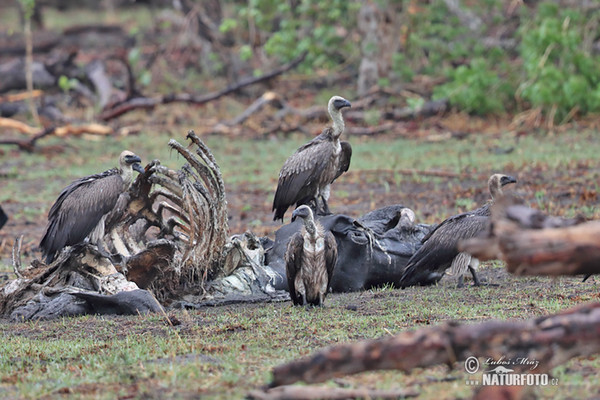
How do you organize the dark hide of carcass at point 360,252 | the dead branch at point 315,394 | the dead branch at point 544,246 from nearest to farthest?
the dead branch at point 544,246 → the dead branch at point 315,394 → the dark hide of carcass at point 360,252

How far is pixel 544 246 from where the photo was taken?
3760mm

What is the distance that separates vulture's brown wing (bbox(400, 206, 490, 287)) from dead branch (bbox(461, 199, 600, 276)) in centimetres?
406

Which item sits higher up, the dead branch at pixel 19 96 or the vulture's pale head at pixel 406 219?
the vulture's pale head at pixel 406 219

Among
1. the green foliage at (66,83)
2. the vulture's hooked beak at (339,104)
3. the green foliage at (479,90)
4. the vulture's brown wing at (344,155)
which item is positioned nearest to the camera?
the vulture's brown wing at (344,155)

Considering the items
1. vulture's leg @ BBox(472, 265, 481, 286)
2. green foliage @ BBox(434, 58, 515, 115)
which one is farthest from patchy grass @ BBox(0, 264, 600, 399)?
green foliage @ BBox(434, 58, 515, 115)

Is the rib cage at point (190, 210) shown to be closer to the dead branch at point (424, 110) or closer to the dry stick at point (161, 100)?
the dry stick at point (161, 100)

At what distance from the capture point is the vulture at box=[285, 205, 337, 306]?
7602mm

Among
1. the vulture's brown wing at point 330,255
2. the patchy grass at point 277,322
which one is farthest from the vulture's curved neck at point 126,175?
the vulture's brown wing at point 330,255

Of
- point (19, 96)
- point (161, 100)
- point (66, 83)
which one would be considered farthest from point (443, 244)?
point (19, 96)

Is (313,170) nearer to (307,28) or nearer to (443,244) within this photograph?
(443,244)

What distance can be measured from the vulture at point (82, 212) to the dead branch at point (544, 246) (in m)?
5.01

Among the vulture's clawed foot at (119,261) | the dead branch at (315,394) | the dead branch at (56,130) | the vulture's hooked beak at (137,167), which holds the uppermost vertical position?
the vulture's hooked beak at (137,167)

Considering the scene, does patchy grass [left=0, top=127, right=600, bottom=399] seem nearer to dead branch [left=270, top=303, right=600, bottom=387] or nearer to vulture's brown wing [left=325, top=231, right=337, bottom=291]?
vulture's brown wing [left=325, top=231, right=337, bottom=291]

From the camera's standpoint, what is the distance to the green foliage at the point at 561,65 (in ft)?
58.1
